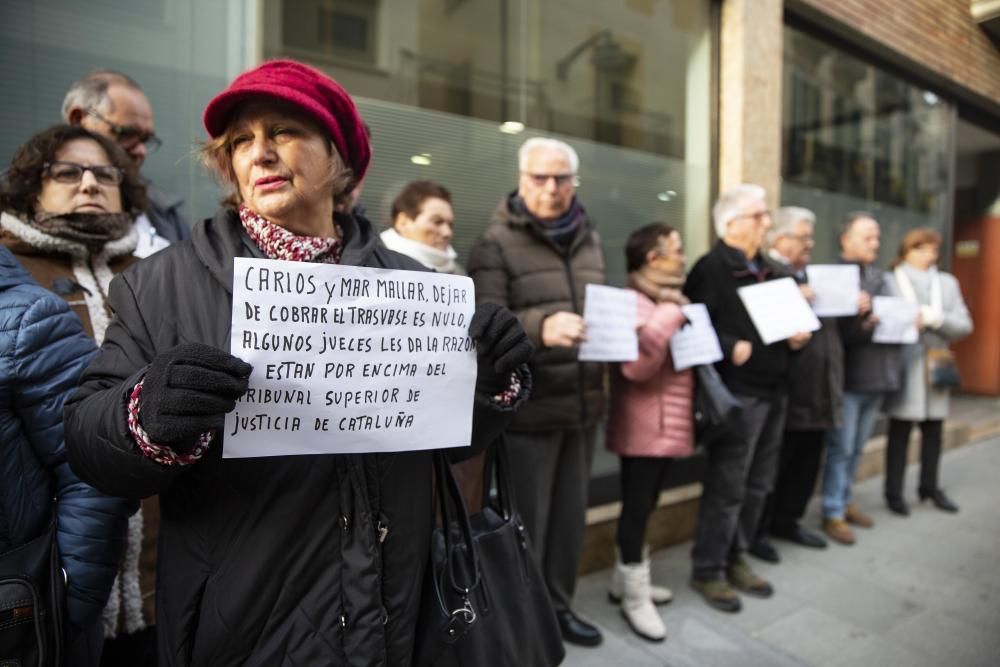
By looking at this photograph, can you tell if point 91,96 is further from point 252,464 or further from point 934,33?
point 934,33

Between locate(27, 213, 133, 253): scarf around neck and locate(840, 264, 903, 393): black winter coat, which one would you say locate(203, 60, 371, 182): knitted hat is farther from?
locate(840, 264, 903, 393): black winter coat

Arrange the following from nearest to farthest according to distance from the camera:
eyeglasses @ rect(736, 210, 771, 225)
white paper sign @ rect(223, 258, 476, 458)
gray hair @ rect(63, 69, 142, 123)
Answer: white paper sign @ rect(223, 258, 476, 458), gray hair @ rect(63, 69, 142, 123), eyeglasses @ rect(736, 210, 771, 225)

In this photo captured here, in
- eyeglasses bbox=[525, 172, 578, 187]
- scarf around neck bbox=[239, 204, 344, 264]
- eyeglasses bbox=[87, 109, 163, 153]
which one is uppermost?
eyeglasses bbox=[87, 109, 163, 153]

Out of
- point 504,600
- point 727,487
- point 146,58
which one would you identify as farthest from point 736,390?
point 146,58

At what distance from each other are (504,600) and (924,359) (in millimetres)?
4449

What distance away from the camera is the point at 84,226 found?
174 cm

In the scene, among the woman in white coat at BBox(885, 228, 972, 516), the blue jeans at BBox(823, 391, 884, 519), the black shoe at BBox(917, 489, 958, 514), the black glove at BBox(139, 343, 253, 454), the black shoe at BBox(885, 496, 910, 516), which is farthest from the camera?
the black shoe at BBox(917, 489, 958, 514)

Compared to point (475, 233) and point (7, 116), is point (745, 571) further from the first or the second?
point (7, 116)

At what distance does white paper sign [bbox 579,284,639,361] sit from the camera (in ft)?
8.23

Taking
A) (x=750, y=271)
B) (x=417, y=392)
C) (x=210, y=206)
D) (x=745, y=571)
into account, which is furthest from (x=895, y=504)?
(x=210, y=206)

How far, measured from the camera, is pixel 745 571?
338 cm

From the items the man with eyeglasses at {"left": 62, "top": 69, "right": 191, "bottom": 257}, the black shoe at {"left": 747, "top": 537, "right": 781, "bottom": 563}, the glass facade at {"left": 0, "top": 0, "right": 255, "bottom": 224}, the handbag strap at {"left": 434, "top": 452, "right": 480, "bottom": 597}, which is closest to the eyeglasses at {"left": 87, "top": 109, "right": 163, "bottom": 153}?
the man with eyeglasses at {"left": 62, "top": 69, "right": 191, "bottom": 257}

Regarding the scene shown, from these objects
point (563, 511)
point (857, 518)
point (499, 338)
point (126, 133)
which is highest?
point (126, 133)

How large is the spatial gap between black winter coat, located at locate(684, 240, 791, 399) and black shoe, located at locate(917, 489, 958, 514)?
2.55 metres
